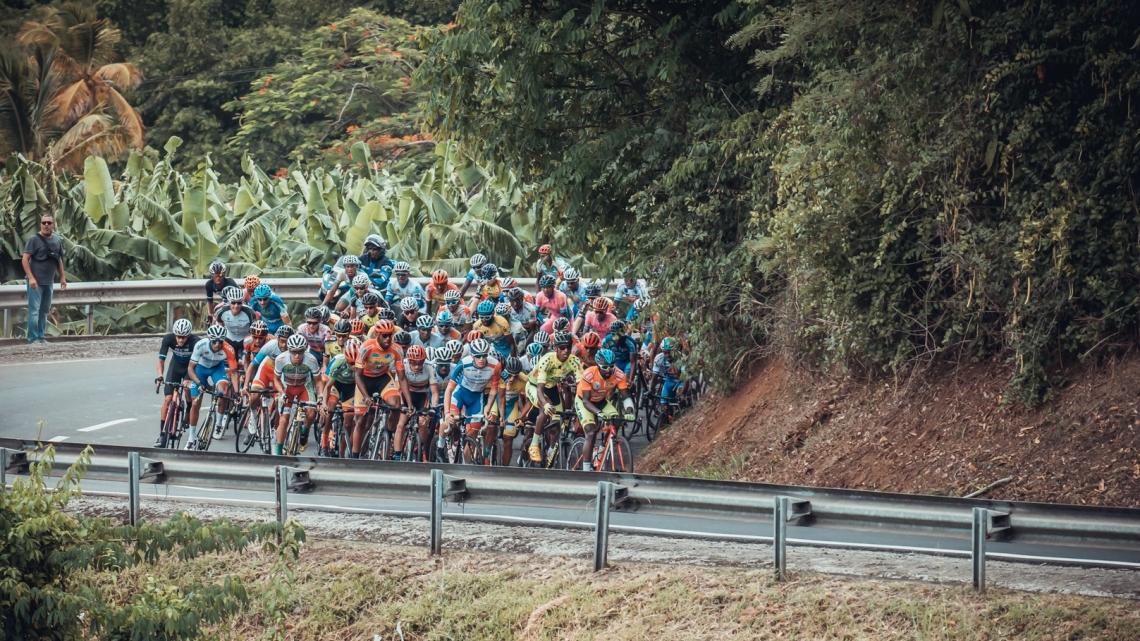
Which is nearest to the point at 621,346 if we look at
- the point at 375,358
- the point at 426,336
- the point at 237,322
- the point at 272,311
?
the point at 426,336

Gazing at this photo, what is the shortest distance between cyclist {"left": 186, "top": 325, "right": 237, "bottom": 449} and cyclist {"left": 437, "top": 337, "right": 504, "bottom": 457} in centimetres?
346

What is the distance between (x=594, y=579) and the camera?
9.83 m

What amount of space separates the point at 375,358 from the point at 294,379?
1201mm

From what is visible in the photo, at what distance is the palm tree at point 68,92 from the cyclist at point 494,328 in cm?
2282

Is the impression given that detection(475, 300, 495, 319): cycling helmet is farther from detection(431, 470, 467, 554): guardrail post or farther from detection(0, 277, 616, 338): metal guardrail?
detection(0, 277, 616, 338): metal guardrail

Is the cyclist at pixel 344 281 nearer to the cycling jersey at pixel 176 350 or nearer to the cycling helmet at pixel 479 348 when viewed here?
the cycling jersey at pixel 176 350

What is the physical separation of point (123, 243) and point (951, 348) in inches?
747

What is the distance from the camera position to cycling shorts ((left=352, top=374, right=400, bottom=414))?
1641 centimetres

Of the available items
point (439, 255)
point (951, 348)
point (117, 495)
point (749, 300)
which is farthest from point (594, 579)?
point (439, 255)

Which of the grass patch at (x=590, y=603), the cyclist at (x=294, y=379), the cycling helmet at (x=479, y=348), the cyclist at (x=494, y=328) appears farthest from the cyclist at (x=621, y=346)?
the grass patch at (x=590, y=603)

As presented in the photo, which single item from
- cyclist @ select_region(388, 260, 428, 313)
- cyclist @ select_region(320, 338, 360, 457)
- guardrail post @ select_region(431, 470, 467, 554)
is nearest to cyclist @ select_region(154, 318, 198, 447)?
cyclist @ select_region(320, 338, 360, 457)

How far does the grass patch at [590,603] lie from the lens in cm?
840

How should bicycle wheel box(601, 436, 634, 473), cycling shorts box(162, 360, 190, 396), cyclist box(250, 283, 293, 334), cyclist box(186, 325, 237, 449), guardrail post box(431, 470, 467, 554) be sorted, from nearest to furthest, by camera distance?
guardrail post box(431, 470, 467, 554) < bicycle wheel box(601, 436, 634, 473) < cyclist box(186, 325, 237, 449) < cycling shorts box(162, 360, 190, 396) < cyclist box(250, 283, 293, 334)

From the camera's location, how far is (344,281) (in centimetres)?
2089
